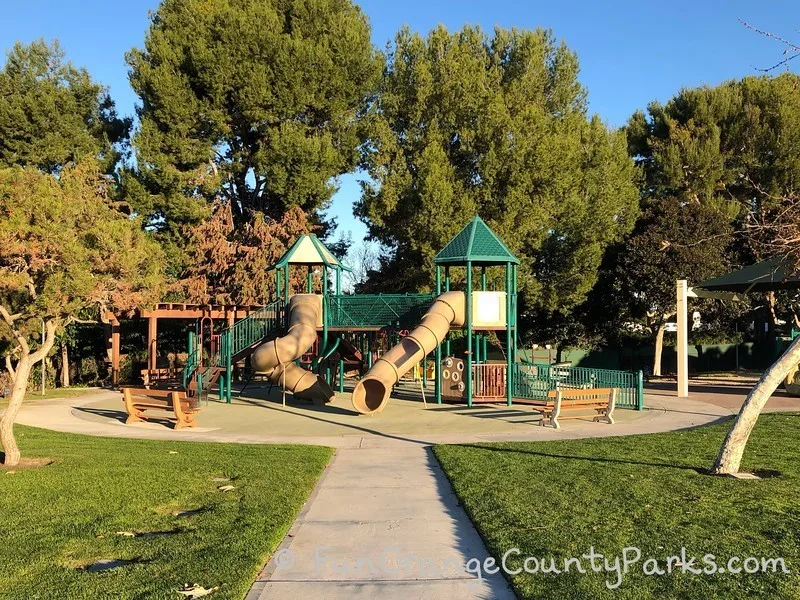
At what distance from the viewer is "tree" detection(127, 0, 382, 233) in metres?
30.1

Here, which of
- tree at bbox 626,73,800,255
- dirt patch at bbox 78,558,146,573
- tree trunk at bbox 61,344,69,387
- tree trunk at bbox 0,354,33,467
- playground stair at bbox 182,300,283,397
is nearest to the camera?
dirt patch at bbox 78,558,146,573

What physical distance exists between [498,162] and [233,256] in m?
12.6

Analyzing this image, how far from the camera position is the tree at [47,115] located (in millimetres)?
29906

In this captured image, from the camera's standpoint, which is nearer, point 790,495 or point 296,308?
point 790,495

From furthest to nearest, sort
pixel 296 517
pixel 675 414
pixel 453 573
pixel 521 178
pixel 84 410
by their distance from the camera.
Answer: pixel 521 178 → pixel 84 410 → pixel 675 414 → pixel 296 517 → pixel 453 573

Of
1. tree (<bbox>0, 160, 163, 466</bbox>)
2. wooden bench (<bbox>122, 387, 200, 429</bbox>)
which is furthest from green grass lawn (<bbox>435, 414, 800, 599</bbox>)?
wooden bench (<bbox>122, 387, 200, 429</bbox>)

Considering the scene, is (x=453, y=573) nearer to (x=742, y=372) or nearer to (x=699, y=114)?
(x=742, y=372)

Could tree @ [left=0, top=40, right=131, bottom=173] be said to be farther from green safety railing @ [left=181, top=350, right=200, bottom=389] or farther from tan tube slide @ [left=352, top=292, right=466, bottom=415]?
tan tube slide @ [left=352, top=292, right=466, bottom=415]

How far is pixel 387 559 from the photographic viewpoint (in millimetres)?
5406

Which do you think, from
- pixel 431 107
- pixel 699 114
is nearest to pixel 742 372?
pixel 699 114

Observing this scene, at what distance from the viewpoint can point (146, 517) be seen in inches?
261

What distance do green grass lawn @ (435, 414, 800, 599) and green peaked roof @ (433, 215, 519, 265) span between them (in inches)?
368

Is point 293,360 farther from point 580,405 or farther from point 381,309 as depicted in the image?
point 580,405

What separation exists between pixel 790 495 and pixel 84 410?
16.3m
